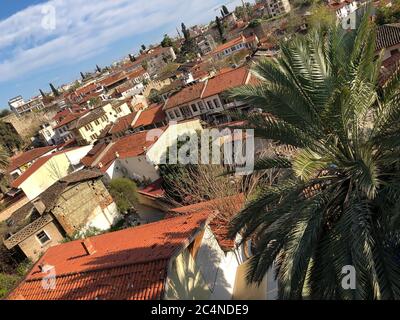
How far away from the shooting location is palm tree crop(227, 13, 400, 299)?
5695mm

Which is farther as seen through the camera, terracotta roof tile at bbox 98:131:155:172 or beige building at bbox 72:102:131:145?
beige building at bbox 72:102:131:145

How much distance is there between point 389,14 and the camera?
47.1m

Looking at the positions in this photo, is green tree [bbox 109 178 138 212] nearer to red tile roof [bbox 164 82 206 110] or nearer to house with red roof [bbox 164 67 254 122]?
house with red roof [bbox 164 67 254 122]

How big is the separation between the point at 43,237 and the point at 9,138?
55916 millimetres

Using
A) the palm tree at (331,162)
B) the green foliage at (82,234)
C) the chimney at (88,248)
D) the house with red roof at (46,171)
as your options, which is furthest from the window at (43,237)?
the palm tree at (331,162)

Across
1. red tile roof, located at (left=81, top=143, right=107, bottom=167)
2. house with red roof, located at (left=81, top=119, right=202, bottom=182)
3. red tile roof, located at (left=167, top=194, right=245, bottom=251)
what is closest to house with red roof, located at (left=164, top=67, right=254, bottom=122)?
house with red roof, located at (left=81, top=119, right=202, bottom=182)

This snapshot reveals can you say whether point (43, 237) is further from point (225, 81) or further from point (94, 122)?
point (94, 122)

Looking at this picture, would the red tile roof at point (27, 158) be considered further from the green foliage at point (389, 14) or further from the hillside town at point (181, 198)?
the green foliage at point (389, 14)

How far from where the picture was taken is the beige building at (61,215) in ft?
79.6

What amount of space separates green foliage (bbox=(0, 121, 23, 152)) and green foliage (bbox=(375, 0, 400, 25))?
225 feet

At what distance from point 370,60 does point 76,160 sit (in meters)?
42.7
